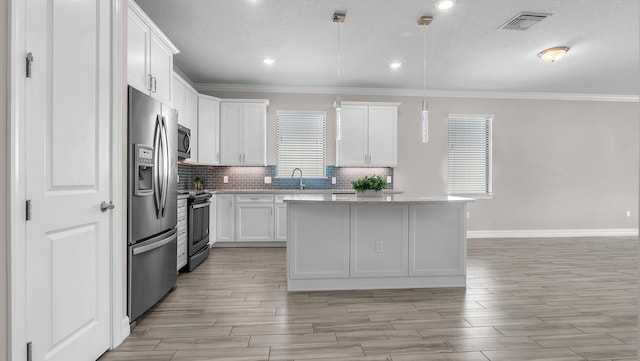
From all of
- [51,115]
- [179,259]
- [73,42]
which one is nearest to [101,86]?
[73,42]

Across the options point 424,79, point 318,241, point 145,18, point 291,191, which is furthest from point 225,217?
point 424,79

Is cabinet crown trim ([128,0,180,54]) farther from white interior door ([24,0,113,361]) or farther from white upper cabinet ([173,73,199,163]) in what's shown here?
white upper cabinet ([173,73,199,163])

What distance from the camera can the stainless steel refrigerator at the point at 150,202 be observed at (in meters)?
2.49

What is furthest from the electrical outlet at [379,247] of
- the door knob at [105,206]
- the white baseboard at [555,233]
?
the white baseboard at [555,233]

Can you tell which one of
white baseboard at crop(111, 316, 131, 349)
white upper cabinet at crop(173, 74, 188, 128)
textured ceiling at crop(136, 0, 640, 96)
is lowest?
white baseboard at crop(111, 316, 131, 349)

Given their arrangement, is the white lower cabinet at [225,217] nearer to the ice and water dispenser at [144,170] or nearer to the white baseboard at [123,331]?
the ice and water dispenser at [144,170]

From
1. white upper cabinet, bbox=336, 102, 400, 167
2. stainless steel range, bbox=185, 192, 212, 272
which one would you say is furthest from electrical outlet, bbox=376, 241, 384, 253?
white upper cabinet, bbox=336, 102, 400, 167

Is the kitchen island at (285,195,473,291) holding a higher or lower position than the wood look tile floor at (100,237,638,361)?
higher

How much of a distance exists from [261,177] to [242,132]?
2.85 ft

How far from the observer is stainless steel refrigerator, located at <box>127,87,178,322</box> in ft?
8.16

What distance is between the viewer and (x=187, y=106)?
16.5ft

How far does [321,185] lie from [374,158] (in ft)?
3.46

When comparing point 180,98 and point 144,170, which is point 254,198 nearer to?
point 180,98

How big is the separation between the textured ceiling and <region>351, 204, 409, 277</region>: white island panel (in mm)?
1982
